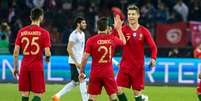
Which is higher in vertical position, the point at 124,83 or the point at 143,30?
the point at 143,30

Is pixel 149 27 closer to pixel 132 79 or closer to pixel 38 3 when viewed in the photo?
pixel 38 3

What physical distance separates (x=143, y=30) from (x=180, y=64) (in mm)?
9189

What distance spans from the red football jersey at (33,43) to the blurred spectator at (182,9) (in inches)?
582

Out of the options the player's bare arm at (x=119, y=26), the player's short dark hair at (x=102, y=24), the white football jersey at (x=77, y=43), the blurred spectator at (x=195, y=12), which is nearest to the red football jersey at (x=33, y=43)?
the player's short dark hair at (x=102, y=24)

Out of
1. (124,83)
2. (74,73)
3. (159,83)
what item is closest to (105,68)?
(124,83)

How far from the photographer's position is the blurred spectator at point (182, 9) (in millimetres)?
27734

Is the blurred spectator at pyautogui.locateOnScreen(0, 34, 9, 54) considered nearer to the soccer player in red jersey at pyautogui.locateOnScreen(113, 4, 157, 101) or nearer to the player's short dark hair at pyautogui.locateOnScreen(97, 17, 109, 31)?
the soccer player in red jersey at pyautogui.locateOnScreen(113, 4, 157, 101)

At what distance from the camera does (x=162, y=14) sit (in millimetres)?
27703

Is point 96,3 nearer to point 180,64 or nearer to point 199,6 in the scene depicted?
point 199,6

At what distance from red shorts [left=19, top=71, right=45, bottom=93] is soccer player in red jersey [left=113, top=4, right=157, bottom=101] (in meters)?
1.68

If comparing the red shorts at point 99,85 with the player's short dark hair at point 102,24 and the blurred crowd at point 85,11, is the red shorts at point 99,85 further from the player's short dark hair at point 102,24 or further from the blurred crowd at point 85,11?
the blurred crowd at point 85,11

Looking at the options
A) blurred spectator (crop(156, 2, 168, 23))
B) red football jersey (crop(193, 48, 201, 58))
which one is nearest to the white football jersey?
red football jersey (crop(193, 48, 201, 58))

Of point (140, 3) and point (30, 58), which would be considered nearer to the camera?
point (30, 58)

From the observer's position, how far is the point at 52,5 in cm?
2781
